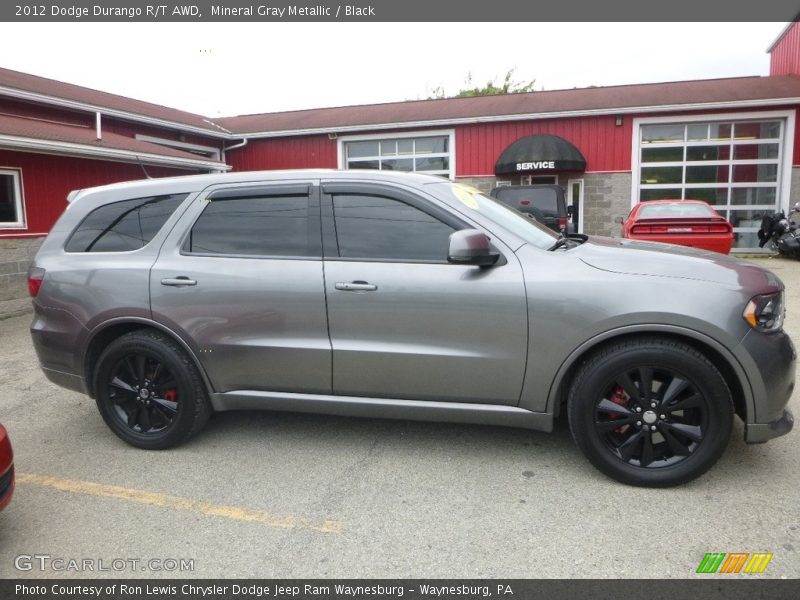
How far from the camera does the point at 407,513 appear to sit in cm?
298

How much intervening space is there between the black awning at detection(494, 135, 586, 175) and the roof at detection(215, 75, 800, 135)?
0.90 metres

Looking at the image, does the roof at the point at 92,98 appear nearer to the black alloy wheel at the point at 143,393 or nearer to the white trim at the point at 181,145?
the white trim at the point at 181,145

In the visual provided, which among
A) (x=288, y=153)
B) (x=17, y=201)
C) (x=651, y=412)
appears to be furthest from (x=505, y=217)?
(x=288, y=153)

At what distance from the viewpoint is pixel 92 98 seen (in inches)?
544

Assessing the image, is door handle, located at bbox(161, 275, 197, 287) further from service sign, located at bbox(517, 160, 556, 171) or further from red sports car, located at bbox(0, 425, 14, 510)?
service sign, located at bbox(517, 160, 556, 171)

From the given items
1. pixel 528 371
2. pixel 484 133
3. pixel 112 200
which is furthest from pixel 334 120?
pixel 528 371

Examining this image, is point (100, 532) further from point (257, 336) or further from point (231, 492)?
point (257, 336)

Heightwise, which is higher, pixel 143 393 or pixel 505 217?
pixel 505 217

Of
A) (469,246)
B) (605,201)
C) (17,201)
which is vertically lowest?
(469,246)

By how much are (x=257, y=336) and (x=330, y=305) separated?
0.53 meters

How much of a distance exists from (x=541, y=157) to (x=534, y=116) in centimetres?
159

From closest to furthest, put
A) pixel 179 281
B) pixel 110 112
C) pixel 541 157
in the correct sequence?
pixel 179 281 < pixel 110 112 < pixel 541 157

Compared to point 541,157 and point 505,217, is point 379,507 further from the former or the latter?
point 541,157

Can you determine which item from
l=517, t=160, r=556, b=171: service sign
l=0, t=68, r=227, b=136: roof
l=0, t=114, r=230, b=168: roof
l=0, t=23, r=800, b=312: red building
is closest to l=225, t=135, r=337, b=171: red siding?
l=0, t=23, r=800, b=312: red building
